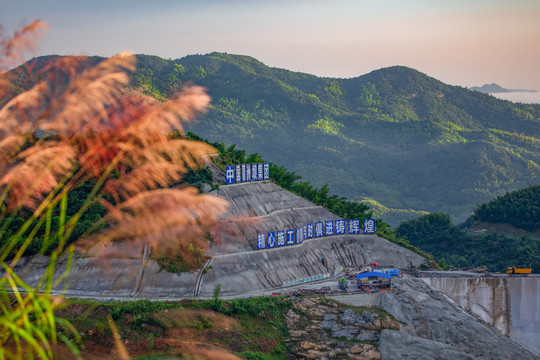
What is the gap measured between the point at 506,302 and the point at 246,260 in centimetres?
3225

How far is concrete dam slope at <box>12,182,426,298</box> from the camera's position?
6038 cm

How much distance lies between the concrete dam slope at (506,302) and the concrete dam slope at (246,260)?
756cm

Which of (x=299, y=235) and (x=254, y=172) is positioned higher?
(x=254, y=172)

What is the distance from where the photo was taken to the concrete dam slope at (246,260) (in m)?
60.4

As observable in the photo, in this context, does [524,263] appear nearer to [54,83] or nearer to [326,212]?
[326,212]

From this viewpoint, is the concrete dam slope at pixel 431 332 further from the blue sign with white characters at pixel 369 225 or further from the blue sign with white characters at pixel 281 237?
the blue sign with white characters at pixel 369 225

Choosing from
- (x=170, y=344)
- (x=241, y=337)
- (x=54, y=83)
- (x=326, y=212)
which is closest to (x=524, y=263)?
(x=326, y=212)

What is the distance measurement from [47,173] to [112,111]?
17722 mm

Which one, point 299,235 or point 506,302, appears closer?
point 299,235

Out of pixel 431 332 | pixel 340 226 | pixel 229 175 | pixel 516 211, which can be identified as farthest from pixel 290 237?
pixel 516 211

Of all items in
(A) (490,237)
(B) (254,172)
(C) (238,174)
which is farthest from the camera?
(A) (490,237)

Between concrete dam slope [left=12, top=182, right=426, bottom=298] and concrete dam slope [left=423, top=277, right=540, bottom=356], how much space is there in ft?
24.8

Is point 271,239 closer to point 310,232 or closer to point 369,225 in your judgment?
point 310,232

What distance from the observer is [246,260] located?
67.4m
